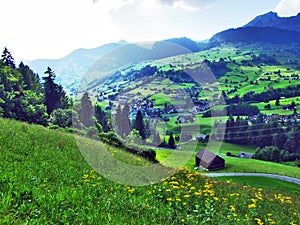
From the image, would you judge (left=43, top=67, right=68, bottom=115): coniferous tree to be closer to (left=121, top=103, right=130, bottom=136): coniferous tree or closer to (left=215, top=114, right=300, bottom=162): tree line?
(left=121, top=103, right=130, bottom=136): coniferous tree

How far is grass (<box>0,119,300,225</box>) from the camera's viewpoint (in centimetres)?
640

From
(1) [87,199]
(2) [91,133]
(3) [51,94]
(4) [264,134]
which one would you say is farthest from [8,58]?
(4) [264,134]

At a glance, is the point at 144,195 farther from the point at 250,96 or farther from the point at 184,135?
the point at 250,96

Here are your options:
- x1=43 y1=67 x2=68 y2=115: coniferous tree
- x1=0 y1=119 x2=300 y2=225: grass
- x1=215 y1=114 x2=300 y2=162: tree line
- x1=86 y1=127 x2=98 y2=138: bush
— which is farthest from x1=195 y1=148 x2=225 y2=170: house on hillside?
x1=0 y1=119 x2=300 y2=225: grass

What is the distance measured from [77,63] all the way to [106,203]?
147 meters

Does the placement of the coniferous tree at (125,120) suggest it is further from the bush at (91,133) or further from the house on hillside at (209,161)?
the house on hillside at (209,161)

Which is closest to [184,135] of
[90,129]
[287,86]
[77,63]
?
[90,129]

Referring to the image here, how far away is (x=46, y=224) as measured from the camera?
5672 millimetres

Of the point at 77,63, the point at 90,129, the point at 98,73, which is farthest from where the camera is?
the point at 77,63

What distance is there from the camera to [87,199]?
769cm

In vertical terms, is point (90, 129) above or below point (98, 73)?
below

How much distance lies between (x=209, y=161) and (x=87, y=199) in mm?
57370

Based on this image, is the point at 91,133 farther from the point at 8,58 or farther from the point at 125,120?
the point at 8,58

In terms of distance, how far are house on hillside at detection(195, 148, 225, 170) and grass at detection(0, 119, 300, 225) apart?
5142 centimetres
